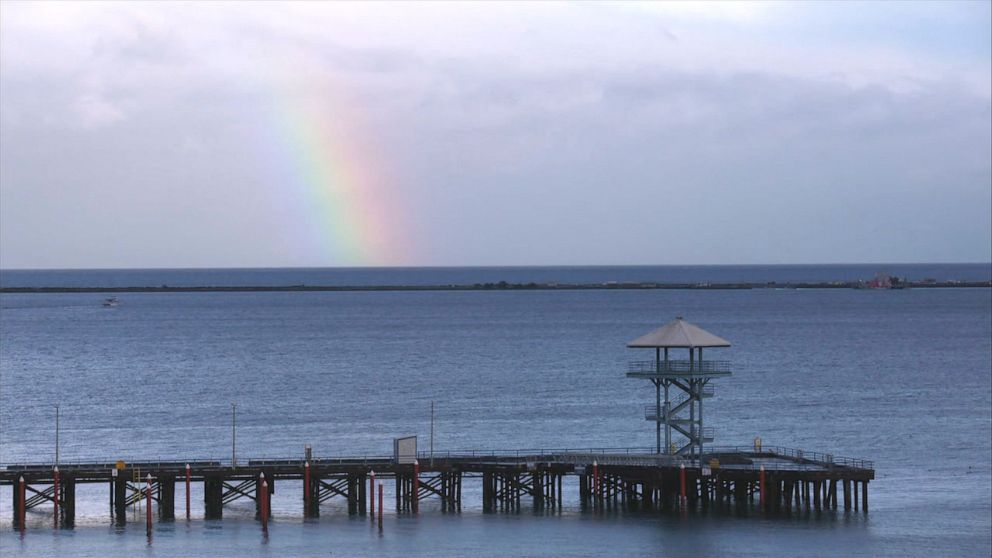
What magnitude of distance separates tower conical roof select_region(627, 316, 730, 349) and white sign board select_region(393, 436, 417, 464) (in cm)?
1052

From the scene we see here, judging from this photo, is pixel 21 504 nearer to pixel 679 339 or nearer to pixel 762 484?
pixel 679 339

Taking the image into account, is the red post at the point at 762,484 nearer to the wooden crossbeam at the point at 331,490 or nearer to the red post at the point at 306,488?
the wooden crossbeam at the point at 331,490

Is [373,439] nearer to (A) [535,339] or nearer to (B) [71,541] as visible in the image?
(B) [71,541]

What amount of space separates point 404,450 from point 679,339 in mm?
12864

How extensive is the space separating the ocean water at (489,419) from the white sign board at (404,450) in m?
2.19

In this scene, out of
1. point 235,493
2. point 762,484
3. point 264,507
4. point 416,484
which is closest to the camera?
point 264,507

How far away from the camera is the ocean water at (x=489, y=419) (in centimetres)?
5697

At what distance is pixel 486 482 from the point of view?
6334cm

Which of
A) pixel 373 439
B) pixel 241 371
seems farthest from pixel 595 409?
pixel 241 371

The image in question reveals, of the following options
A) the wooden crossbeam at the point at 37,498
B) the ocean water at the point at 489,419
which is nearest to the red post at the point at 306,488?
the ocean water at the point at 489,419

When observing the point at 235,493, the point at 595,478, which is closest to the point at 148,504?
the point at 235,493

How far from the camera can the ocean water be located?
56969mm

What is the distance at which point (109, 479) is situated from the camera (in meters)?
60.2

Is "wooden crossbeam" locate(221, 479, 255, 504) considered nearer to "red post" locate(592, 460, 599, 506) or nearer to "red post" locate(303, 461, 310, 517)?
"red post" locate(303, 461, 310, 517)
